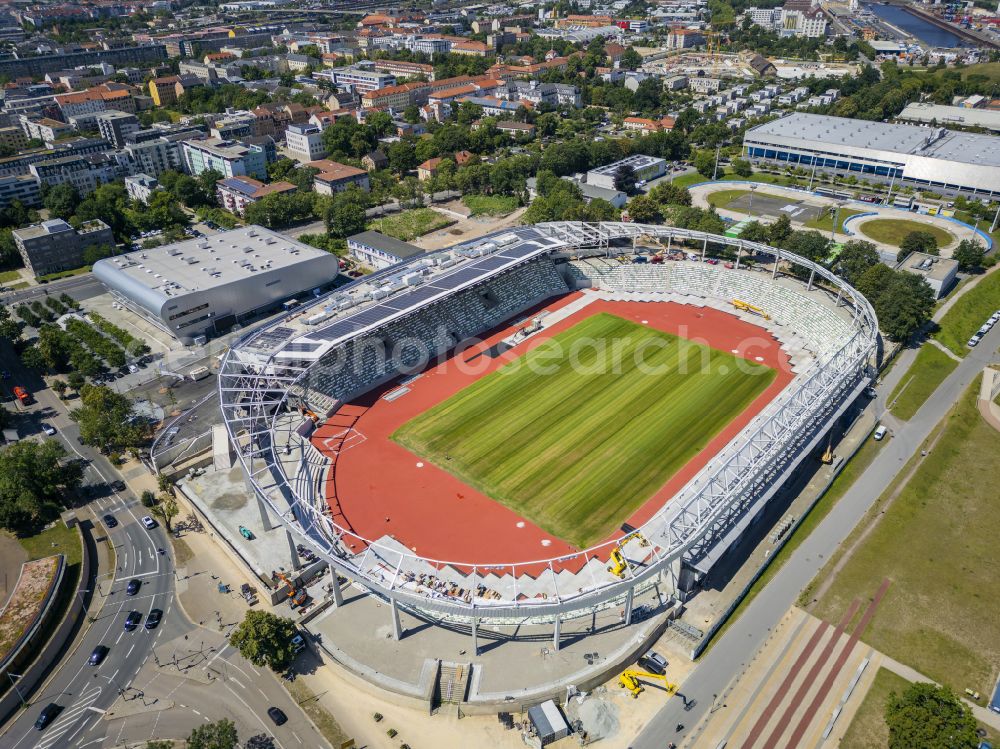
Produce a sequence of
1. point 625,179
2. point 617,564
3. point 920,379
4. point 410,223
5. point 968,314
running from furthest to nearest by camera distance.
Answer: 1. point 625,179
2. point 410,223
3. point 968,314
4. point 920,379
5. point 617,564

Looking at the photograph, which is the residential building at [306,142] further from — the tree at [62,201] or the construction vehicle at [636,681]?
the construction vehicle at [636,681]

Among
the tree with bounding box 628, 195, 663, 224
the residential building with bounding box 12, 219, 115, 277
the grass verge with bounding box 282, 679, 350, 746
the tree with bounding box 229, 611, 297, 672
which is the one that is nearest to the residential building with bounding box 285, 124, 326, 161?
the residential building with bounding box 12, 219, 115, 277

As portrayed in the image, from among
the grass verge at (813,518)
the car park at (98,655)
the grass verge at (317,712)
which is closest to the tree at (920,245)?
the grass verge at (813,518)

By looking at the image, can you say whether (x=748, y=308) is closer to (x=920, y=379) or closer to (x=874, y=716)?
(x=920, y=379)

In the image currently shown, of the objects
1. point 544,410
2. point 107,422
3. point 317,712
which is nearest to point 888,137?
point 544,410

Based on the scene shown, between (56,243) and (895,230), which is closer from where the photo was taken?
(56,243)

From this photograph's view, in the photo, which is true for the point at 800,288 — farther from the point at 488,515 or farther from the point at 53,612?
the point at 53,612
